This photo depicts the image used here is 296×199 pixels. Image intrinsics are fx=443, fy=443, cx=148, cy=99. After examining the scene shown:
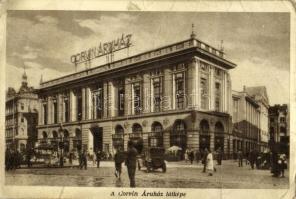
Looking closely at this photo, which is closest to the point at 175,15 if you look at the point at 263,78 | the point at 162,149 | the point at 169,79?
the point at 169,79

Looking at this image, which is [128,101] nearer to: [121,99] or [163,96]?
[121,99]

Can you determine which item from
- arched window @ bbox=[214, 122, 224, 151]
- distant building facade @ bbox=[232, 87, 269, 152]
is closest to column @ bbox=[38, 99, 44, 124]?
arched window @ bbox=[214, 122, 224, 151]

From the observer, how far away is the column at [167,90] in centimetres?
974

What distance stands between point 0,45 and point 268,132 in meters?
5.99

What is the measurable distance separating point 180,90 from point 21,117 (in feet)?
12.2

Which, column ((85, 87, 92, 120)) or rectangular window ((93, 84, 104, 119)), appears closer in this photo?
rectangular window ((93, 84, 104, 119))

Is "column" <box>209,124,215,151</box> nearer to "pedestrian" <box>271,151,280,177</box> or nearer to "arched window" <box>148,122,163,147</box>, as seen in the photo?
"arched window" <box>148,122,163,147</box>

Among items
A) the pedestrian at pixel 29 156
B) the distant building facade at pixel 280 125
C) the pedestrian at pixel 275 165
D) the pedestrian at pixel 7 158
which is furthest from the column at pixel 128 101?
the pedestrian at pixel 275 165

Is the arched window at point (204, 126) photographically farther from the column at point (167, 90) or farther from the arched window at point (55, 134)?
the arched window at point (55, 134)

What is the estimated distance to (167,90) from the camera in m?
9.83

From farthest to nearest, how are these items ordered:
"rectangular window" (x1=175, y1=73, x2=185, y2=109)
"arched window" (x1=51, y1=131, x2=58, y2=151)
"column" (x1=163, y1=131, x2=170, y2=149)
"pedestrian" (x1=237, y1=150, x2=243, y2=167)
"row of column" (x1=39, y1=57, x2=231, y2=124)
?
"arched window" (x1=51, y1=131, x2=58, y2=151)
"column" (x1=163, y1=131, x2=170, y2=149)
"rectangular window" (x1=175, y1=73, x2=185, y2=109)
"row of column" (x1=39, y1=57, x2=231, y2=124)
"pedestrian" (x1=237, y1=150, x2=243, y2=167)

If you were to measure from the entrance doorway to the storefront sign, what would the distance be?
5.44 feet

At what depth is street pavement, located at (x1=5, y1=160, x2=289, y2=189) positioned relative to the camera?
9.08 m

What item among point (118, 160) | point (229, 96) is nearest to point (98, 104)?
point (118, 160)
